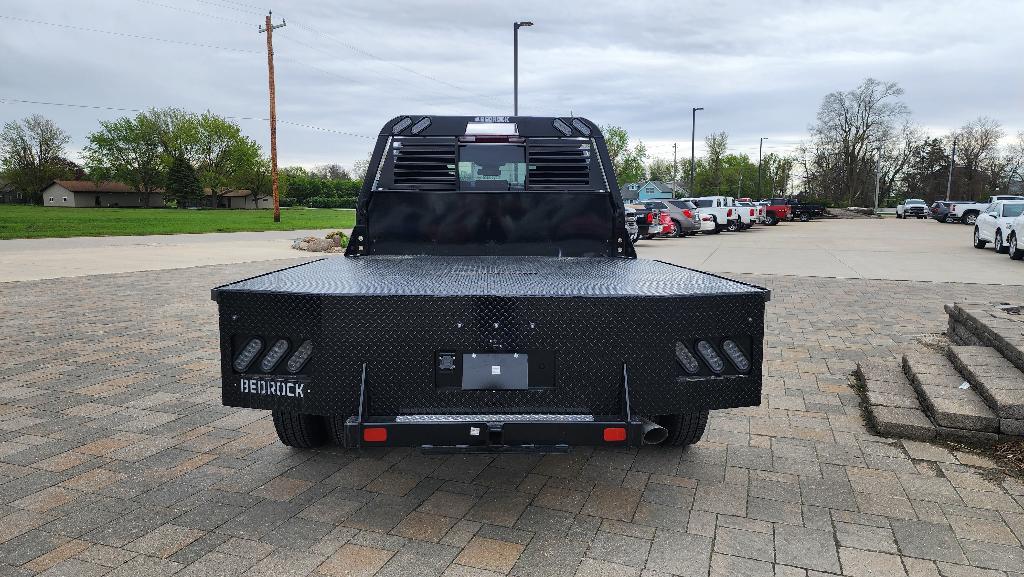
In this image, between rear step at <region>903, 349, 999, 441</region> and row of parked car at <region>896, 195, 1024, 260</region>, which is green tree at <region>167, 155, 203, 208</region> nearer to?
row of parked car at <region>896, 195, 1024, 260</region>

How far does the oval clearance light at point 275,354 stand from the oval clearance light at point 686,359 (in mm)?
1618

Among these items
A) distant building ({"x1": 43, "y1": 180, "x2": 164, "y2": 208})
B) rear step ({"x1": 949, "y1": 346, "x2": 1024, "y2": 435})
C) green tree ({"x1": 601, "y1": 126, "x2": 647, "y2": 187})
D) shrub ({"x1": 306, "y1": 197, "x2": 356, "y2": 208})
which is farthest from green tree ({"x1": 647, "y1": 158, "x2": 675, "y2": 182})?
rear step ({"x1": 949, "y1": 346, "x2": 1024, "y2": 435})

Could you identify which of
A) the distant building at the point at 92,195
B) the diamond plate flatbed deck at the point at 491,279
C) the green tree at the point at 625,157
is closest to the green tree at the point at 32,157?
the distant building at the point at 92,195

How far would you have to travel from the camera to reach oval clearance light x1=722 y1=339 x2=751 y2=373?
303cm

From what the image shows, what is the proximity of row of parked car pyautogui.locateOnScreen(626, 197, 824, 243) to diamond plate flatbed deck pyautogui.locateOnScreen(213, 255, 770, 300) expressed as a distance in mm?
18130

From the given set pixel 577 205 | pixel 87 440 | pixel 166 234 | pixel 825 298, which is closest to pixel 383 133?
pixel 577 205

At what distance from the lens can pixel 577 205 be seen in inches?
183

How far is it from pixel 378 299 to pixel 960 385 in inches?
165

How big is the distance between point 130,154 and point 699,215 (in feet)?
272

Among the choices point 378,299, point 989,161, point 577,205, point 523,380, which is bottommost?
point 523,380

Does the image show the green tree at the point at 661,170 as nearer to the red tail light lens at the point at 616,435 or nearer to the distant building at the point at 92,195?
the distant building at the point at 92,195

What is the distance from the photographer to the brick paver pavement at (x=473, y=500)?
2842mm

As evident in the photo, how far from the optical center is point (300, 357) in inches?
117

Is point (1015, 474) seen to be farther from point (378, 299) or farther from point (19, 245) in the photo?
point (19, 245)
